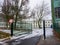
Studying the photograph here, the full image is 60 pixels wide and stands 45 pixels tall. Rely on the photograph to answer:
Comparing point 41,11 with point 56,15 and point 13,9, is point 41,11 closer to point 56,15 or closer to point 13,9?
point 13,9

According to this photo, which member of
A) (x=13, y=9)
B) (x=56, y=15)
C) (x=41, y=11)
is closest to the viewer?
(x=56, y=15)

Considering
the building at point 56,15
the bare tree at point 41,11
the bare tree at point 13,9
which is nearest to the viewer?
the building at point 56,15

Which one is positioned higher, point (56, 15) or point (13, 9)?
point (13, 9)

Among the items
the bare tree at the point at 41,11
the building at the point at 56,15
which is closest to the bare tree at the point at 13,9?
the building at the point at 56,15

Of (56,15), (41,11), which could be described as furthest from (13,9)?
(41,11)

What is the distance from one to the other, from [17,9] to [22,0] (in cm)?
231

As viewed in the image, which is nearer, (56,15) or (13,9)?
(56,15)

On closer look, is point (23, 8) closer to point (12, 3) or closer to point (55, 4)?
point (12, 3)

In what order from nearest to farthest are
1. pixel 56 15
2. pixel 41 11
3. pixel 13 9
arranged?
pixel 56 15, pixel 13 9, pixel 41 11

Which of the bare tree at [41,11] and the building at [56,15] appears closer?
the building at [56,15]

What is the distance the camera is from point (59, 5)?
2866 centimetres

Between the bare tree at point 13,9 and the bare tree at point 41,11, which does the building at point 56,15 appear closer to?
the bare tree at point 13,9

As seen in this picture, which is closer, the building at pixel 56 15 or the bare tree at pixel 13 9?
the building at pixel 56 15

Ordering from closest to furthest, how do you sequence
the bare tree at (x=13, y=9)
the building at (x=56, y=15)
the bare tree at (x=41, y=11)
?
1. the building at (x=56, y=15)
2. the bare tree at (x=13, y=9)
3. the bare tree at (x=41, y=11)
